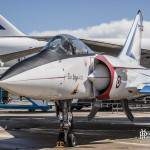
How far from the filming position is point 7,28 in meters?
39.0

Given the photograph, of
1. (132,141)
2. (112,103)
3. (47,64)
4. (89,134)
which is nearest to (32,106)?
(112,103)

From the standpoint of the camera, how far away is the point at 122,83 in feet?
35.1

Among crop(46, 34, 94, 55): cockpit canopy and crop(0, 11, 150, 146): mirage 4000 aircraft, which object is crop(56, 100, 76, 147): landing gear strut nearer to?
crop(0, 11, 150, 146): mirage 4000 aircraft

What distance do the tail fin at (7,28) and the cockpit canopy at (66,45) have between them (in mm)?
29451

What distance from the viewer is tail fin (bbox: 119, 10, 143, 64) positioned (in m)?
13.5

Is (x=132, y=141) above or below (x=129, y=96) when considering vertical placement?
below

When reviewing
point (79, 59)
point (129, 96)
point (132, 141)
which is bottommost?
point (132, 141)

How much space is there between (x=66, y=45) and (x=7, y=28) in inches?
1194

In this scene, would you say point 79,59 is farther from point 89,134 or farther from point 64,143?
point 89,134

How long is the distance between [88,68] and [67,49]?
721mm

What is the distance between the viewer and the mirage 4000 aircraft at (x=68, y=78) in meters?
8.02

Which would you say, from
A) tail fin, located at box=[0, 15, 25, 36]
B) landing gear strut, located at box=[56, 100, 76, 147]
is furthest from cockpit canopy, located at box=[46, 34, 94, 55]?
tail fin, located at box=[0, 15, 25, 36]

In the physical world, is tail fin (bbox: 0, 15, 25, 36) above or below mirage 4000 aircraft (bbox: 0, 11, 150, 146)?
above

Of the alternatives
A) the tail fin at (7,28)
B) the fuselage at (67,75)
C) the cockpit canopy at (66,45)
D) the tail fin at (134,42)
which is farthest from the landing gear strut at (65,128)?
the tail fin at (7,28)
